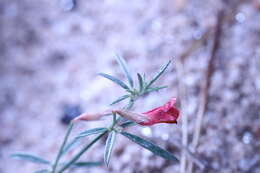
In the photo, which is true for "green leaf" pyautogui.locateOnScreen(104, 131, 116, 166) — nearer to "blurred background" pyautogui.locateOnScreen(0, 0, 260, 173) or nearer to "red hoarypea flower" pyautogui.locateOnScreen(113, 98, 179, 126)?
"red hoarypea flower" pyautogui.locateOnScreen(113, 98, 179, 126)

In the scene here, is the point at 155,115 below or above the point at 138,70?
below

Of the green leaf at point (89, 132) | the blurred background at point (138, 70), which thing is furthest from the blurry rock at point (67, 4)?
the green leaf at point (89, 132)

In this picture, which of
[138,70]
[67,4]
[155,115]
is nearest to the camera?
[155,115]

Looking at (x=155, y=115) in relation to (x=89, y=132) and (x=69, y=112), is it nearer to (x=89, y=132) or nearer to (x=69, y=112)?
(x=89, y=132)

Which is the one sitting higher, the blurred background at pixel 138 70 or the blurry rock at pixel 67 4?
the blurry rock at pixel 67 4

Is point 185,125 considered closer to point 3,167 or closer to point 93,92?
point 93,92

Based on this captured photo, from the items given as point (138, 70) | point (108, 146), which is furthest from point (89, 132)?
point (138, 70)

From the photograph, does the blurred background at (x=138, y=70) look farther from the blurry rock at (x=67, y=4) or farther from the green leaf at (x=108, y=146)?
the green leaf at (x=108, y=146)
